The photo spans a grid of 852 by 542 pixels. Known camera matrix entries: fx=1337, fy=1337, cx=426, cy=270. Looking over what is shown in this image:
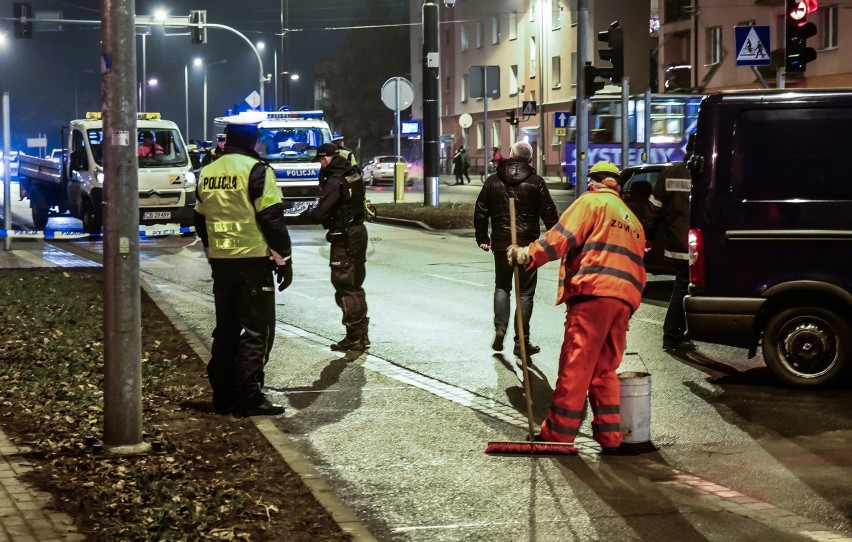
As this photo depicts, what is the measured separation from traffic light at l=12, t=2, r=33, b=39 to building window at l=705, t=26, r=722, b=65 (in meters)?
24.5

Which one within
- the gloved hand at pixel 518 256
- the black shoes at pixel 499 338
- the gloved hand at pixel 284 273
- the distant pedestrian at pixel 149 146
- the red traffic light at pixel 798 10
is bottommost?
the black shoes at pixel 499 338

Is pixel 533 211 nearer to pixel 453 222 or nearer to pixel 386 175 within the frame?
pixel 453 222

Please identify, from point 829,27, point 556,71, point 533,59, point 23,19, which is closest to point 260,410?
point 23,19

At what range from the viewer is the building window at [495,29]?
7162cm

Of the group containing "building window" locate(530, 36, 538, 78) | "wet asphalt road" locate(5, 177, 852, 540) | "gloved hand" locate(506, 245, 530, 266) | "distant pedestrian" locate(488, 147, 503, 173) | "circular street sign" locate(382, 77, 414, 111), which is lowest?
"wet asphalt road" locate(5, 177, 852, 540)

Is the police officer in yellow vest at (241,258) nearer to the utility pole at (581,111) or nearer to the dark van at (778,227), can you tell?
the dark van at (778,227)

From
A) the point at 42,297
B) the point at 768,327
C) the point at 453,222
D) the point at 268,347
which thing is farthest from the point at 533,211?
the point at 453,222

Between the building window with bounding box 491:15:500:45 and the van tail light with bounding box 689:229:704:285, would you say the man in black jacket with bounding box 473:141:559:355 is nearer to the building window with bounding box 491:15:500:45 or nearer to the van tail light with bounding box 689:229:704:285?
the van tail light with bounding box 689:229:704:285

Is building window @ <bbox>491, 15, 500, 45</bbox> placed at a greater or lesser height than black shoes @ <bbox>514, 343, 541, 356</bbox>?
greater

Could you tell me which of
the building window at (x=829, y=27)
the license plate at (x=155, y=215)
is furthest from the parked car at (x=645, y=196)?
the building window at (x=829, y=27)

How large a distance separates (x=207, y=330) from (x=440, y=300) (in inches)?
124

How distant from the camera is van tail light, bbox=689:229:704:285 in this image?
30.9ft

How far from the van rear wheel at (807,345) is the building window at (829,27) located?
32.8 metres

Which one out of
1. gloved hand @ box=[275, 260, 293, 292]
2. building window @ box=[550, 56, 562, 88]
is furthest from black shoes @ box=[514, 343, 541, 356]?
building window @ box=[550, 56, 562, 88]
